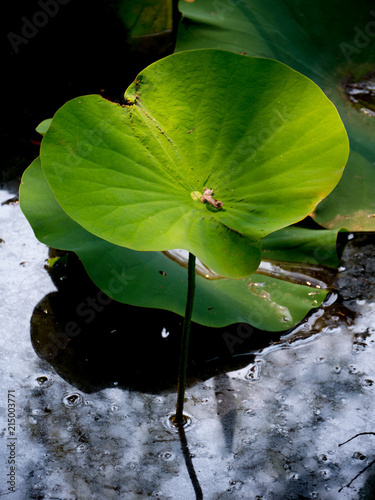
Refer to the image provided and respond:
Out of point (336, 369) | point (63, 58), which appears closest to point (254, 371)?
point (336, 369)

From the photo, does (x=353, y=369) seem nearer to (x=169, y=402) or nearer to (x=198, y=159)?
(x=169, y=402)

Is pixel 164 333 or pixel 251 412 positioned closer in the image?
pixel 251 412

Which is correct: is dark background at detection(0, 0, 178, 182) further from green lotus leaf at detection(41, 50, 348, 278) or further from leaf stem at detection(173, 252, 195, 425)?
leaf stem at detection(173, 252, 195, 425)

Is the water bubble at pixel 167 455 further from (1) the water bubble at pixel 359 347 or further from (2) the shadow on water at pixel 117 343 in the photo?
(1) the water bubble at pixel 359 347

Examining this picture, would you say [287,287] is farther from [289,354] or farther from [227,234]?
[227,234]

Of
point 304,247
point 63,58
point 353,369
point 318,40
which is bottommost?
point 353,369

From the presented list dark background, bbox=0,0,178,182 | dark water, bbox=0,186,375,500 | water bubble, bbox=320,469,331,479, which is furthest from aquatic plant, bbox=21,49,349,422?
dark background, bbox=0,0,178,182

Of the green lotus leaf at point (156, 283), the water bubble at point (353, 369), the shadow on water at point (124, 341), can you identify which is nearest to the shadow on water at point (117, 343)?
Answer: the shadow on water at point (124, 341)
